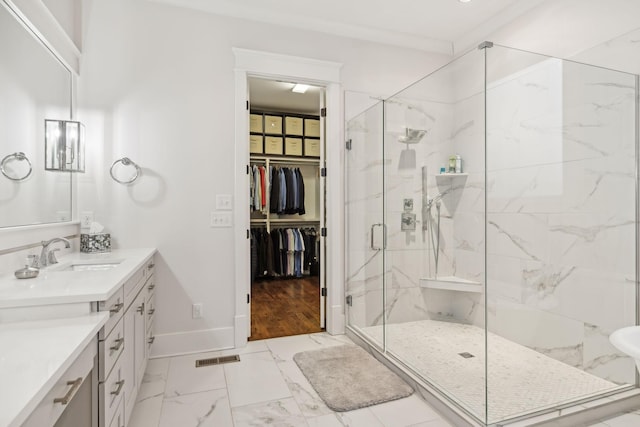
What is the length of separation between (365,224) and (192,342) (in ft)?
5.81

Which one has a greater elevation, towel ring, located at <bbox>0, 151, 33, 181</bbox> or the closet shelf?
the closet shelf

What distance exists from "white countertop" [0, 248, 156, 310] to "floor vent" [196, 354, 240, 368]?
3.51 ft

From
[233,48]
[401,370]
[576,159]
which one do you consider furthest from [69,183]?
[576,159]

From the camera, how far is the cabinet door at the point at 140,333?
198 centimetres

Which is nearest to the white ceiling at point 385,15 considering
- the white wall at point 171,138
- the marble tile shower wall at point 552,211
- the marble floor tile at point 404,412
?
the white wall at point 171,138

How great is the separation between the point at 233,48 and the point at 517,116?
7.55 ft

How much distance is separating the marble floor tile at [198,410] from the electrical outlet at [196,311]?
0.77m

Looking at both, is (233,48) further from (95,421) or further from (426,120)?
(95,421)

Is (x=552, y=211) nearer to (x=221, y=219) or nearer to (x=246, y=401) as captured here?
(x=246, y=401)

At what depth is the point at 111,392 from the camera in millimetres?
1443

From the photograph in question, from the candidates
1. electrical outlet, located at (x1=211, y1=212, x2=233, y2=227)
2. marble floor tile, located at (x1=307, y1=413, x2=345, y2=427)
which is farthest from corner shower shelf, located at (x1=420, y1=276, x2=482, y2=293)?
electrical outlet, located at (x1=211, y1=212, x2=233, y2=227)

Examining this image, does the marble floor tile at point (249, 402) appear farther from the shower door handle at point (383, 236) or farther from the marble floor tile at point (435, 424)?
the shower door handle at point (383, 236)

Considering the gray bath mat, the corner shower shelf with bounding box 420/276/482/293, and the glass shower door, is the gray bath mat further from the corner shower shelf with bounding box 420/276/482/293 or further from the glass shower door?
the corner shower shelf with bounding box 420/276/482/293

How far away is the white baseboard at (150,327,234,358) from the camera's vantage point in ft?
9.16
